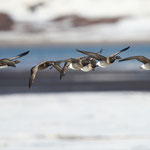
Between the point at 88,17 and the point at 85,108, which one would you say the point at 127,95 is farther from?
the point at 88,17

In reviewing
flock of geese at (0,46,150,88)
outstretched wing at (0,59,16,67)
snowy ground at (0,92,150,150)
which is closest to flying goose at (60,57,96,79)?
flock of geese at (0,46,150,88)

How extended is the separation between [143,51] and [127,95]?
40.7 meters

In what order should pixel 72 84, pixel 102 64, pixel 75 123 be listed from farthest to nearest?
pixel 72 84 → pixel 75 123 → pixel 102 64

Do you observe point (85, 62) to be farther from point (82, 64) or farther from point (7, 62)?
point (7, 62)

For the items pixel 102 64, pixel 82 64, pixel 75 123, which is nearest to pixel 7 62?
pixel 82 64

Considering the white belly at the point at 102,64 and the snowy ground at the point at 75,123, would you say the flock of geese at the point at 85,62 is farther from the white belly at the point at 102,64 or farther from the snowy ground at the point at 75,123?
the snowy ground at the point at 75,123

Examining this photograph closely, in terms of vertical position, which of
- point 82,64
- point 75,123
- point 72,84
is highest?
point 82,64

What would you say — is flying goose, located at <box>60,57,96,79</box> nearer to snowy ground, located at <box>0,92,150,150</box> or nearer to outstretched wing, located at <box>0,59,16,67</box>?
outstretched wing, located at <box>0,59,16,67</box>

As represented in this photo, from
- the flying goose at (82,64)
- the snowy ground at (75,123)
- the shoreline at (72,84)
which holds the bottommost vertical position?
the snowy ground at (75,123)

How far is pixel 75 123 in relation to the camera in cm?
2398

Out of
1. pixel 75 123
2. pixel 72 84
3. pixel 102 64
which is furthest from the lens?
pixel 72 84

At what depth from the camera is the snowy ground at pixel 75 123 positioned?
21297 millimetres

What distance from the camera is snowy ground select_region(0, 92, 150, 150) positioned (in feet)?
69.9

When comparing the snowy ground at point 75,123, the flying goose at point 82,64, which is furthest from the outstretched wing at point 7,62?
Answer: the snowy ground at point 75,123
